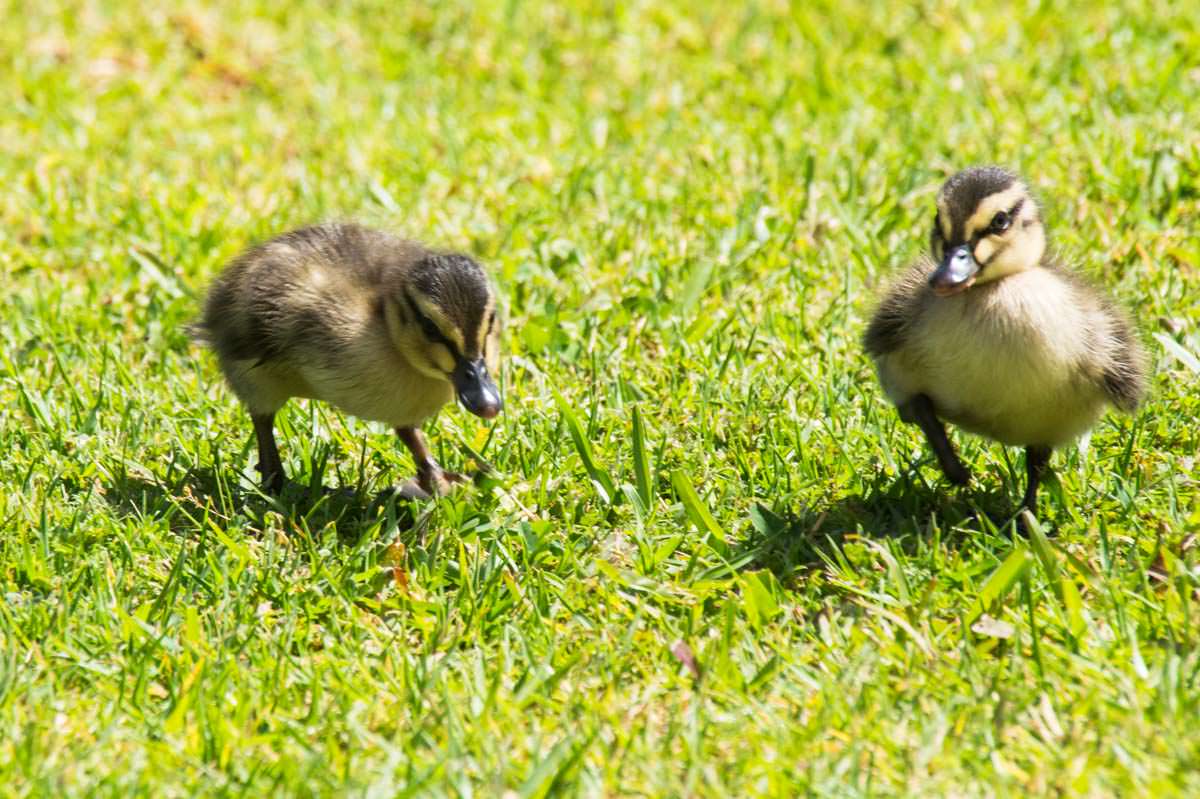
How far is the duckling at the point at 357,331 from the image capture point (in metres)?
5.10

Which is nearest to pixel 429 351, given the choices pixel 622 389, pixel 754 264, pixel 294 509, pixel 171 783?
pixel 294 509

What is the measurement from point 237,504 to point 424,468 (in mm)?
651

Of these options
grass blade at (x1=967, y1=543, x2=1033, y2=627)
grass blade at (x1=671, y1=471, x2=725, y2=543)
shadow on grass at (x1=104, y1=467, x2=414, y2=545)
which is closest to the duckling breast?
grass blade at (x1=967, y1=543, x2=1033, y2=627)

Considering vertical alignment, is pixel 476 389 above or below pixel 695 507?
above

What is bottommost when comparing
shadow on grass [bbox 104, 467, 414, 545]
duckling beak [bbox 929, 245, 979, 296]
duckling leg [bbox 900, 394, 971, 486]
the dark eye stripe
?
shadow on grass [bbox 104, 467, 414, 545]

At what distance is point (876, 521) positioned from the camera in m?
5.34

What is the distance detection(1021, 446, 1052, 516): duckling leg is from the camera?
5.22m

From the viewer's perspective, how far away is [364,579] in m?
4.96

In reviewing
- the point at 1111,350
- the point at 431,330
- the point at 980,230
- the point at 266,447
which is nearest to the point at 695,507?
the point at 431,330

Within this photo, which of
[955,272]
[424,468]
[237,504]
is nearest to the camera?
[955,272]

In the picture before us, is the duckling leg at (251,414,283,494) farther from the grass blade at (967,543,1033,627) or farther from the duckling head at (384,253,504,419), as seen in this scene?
the grass blade at (967,543,1033,627)

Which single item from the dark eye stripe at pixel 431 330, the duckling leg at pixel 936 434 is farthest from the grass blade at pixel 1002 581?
the dark eye stripe at pixel 431 330

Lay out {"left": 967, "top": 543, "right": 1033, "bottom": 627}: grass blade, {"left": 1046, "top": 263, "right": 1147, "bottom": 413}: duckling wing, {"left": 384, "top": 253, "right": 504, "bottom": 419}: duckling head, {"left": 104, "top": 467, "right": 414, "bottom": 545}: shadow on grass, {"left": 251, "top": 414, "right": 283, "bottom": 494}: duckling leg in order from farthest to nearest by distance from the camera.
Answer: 1. {"left": 251, "top": 414, "right": 283, "bottom": 494}: duckling leg
2. {"left": 104, "top": 467, "right": 414, "bottom": 545}: shadow on grass
3. {"left": 384, "top": 253, "right": 504, "bottom": 419}: duckling head
4. {"left": 1046, "top": 263, "right": 1147, "bottom": 413}: duckling wing
5. {"left": 967, "top": 543, "right": 1033, "bottom": 627}: grass blade

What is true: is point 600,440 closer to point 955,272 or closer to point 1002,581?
point 955,272
